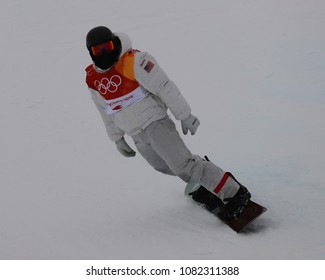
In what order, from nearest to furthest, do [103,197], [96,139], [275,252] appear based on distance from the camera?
[275,252]
[103,197]
[96,139]

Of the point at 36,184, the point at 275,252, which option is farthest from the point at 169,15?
the point at 275,252

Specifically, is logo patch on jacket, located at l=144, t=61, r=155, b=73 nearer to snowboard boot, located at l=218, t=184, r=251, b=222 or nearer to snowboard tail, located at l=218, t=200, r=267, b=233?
snowboard boot, located at l=218, t=184, r=251, b=222

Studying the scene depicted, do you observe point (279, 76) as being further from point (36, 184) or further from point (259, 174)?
point (36, 184)

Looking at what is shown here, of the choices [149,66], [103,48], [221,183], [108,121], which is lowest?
[221,183]

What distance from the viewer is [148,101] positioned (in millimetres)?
3816

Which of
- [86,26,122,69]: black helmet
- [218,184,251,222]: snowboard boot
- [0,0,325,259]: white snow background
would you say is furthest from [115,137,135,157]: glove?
[218,184,251,222]: snowboard boot

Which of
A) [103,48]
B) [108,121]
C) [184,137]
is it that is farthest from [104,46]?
[184,137]

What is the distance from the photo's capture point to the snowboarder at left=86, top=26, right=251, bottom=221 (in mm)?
3660

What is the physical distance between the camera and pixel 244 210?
398 cm

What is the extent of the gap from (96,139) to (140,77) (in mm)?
2454

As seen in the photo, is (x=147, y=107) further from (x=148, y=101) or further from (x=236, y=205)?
(x=236, y=205)

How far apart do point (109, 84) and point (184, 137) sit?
217cm

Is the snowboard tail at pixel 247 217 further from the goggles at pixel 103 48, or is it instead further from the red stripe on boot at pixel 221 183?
the goggles at pixel 103 48

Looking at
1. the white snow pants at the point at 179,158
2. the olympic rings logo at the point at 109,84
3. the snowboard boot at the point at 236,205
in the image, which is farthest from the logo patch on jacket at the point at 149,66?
the snowboard boot at the point at 236,205
